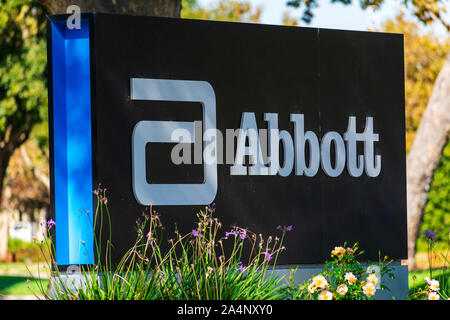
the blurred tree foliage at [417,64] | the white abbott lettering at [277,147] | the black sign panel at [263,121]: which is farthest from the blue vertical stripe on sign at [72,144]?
the blurred tree foliage at [417,64]

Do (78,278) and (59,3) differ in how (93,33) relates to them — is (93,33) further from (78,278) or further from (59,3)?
(59,3)

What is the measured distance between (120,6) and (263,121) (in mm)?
3988

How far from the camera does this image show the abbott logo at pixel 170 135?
6672 mm

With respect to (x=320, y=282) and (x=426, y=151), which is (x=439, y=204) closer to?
(x=426, y=151)

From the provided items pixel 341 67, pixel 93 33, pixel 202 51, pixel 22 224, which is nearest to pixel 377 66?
pixel 341 67

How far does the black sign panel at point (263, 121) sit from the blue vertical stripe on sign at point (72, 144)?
11 centimetres

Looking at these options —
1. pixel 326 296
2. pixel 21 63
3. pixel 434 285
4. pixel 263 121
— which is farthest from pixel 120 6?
pixel 21 63

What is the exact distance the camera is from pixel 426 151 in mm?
14125

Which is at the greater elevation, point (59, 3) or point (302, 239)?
point (59, 3)

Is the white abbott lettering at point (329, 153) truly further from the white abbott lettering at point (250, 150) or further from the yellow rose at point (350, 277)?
the yellow rose at point (350, 277)

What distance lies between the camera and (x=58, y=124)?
6.68m

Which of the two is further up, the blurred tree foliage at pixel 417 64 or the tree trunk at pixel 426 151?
the blurred tree foliage at pixel 417 64

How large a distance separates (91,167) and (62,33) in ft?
4.33

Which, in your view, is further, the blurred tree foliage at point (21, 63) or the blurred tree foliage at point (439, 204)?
the blurred tree foliage at point (439, 204)
